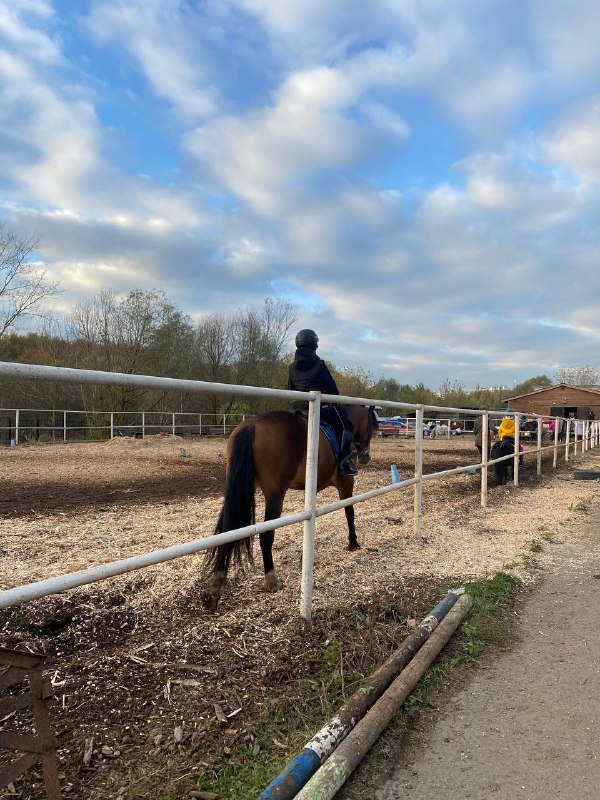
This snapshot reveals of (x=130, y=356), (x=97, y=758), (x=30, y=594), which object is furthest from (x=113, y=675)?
(x=130, y=356)

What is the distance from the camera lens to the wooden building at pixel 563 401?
54.2 meters

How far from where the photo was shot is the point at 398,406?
17.9 feet

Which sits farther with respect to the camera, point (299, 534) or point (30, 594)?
point (299, 534)

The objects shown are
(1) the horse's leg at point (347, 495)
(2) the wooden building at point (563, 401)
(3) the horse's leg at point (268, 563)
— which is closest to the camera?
(3) the horse's leg at point (268, 563)

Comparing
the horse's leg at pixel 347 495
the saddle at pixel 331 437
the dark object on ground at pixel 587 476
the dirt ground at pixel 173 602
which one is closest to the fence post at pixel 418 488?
the dirt ground at pixel 173 602

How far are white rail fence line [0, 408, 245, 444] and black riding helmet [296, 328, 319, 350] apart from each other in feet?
37.4

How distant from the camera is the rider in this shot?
15.5ft

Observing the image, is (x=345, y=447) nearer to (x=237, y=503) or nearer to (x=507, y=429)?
(x=237, y=503)

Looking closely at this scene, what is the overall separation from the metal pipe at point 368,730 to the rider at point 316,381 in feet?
7.10

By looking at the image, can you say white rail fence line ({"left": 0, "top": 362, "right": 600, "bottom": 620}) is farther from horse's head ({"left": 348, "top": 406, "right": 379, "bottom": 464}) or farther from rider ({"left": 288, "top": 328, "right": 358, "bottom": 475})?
horse's head ({"left": 348, "top": 406, "right": 379, "bottom": 464})

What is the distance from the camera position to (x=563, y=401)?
5581 cm

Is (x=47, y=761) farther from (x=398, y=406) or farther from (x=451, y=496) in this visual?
(x=451, y=496)

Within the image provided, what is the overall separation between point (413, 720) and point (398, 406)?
3502 mm

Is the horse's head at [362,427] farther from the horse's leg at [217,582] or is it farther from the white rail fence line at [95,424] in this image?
the white rail fence line at [95,424]
